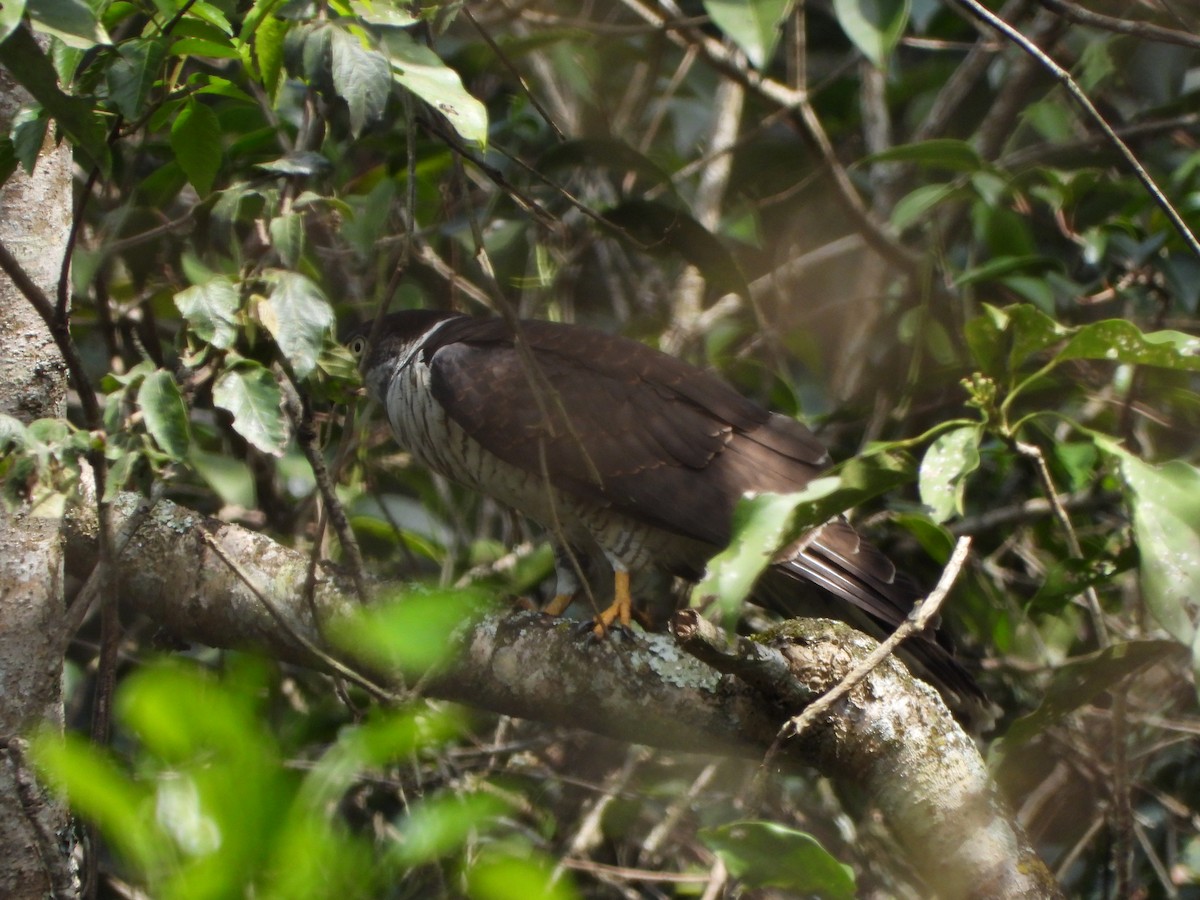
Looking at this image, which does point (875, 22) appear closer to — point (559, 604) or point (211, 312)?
point (211, 312)

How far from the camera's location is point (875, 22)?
2488 mm

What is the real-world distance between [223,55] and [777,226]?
2750 mm

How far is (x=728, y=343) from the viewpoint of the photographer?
423 cm

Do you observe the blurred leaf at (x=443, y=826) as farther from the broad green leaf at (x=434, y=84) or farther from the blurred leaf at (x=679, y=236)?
the blurred leaf at (x=679, y=236)

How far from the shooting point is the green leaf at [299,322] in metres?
1.96

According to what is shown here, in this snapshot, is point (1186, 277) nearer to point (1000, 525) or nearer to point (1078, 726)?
point (1000, 525)

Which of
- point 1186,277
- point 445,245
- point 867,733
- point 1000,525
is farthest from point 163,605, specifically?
point 1186,277

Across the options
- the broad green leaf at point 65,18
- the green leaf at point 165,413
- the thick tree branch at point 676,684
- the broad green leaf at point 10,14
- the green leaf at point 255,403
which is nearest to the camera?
the broad green leaf at point 10,14

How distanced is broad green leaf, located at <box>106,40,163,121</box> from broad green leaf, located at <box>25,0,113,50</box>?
37 cm

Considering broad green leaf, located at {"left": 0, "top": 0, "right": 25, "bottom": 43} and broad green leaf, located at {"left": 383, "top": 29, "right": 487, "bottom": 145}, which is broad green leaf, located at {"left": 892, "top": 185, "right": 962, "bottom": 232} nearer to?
broad green leaf, located at {"left": 383, "top": 29, "right": 487, "bottom": 145}

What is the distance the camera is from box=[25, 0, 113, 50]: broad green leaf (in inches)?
53.6

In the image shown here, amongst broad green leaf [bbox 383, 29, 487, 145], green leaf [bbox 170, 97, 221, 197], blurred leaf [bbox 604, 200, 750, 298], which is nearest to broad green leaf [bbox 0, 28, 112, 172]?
broad green leaf [bbox 383, 29, 487, 145]

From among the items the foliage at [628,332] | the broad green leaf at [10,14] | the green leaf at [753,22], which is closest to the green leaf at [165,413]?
the foliage at [628,332]

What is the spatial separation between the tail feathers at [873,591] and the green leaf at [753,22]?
113cm
